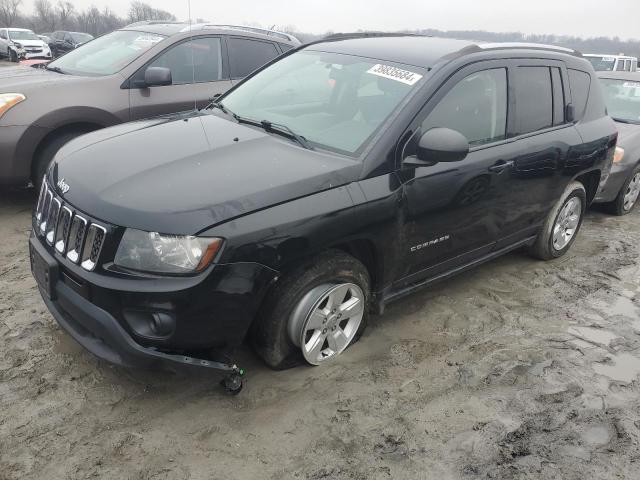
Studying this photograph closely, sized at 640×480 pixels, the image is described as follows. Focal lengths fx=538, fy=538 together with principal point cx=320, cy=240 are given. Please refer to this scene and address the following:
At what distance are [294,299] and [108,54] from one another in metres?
4.36

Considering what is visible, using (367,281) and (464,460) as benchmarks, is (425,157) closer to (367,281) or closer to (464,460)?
(367,281)

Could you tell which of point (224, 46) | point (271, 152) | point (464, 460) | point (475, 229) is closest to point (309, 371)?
point (464, 460)

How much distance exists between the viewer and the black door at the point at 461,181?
10.4ft

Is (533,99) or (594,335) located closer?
(594,335)

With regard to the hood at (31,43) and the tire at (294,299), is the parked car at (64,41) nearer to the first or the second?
the hood at (31,43)

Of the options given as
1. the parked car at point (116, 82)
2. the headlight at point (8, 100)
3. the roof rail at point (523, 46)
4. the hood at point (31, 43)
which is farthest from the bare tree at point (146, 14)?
the hood at point (31, 43)

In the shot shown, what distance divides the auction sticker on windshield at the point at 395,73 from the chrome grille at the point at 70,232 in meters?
1.96

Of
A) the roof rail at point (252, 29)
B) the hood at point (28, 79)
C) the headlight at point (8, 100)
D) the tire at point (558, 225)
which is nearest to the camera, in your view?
the tire at point (558, 225)

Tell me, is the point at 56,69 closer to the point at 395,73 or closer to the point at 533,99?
the point at 395,73

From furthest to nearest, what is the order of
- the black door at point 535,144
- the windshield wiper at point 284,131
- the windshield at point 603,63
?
1. the windshield at point 603,63
2. the black door at point 535,144
3. the windshield wiper at point 284,131

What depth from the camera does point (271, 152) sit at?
9.82 feet

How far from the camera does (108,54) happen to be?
5.78 metres

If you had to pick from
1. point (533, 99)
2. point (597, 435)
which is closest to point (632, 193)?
point (533, 99)

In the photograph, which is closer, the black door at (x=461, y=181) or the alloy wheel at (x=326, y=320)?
the alloy wheel at (x=326, y=320)
